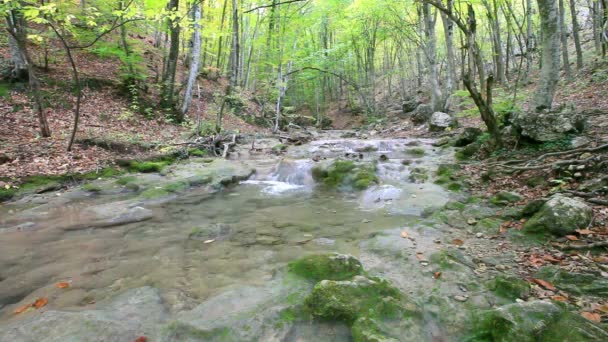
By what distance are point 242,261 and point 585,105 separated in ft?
39.5

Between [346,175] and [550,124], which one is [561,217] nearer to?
[550,124]

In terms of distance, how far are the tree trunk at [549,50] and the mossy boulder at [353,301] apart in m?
6.67

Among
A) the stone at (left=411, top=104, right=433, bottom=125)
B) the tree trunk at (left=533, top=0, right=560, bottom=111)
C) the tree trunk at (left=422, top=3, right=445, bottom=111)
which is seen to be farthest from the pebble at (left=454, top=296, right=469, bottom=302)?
the stone at (left=411, top=104, right=433, bottom=125)

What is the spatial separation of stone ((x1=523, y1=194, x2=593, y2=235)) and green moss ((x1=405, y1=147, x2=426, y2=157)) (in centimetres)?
670

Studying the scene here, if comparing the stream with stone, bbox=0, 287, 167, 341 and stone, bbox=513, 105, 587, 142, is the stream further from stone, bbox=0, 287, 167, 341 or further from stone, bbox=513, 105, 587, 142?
stone, bbox=513, 105, 587, 142

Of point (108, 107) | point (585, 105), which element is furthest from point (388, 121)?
point (108, 107)

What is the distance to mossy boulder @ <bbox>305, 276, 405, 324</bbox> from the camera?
9.09ft

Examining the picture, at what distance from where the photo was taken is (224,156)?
1143cm

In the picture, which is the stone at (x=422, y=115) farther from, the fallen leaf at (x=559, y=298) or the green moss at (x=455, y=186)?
the fallen leaf at (x=559, y=298)

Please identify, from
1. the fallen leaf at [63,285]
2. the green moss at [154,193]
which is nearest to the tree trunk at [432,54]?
the green moss at [154,193]

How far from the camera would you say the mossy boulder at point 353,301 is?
2770 mm

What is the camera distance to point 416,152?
11.0 metres

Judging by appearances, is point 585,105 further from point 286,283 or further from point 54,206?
point 54,206

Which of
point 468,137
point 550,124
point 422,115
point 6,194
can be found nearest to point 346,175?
point 550,124
